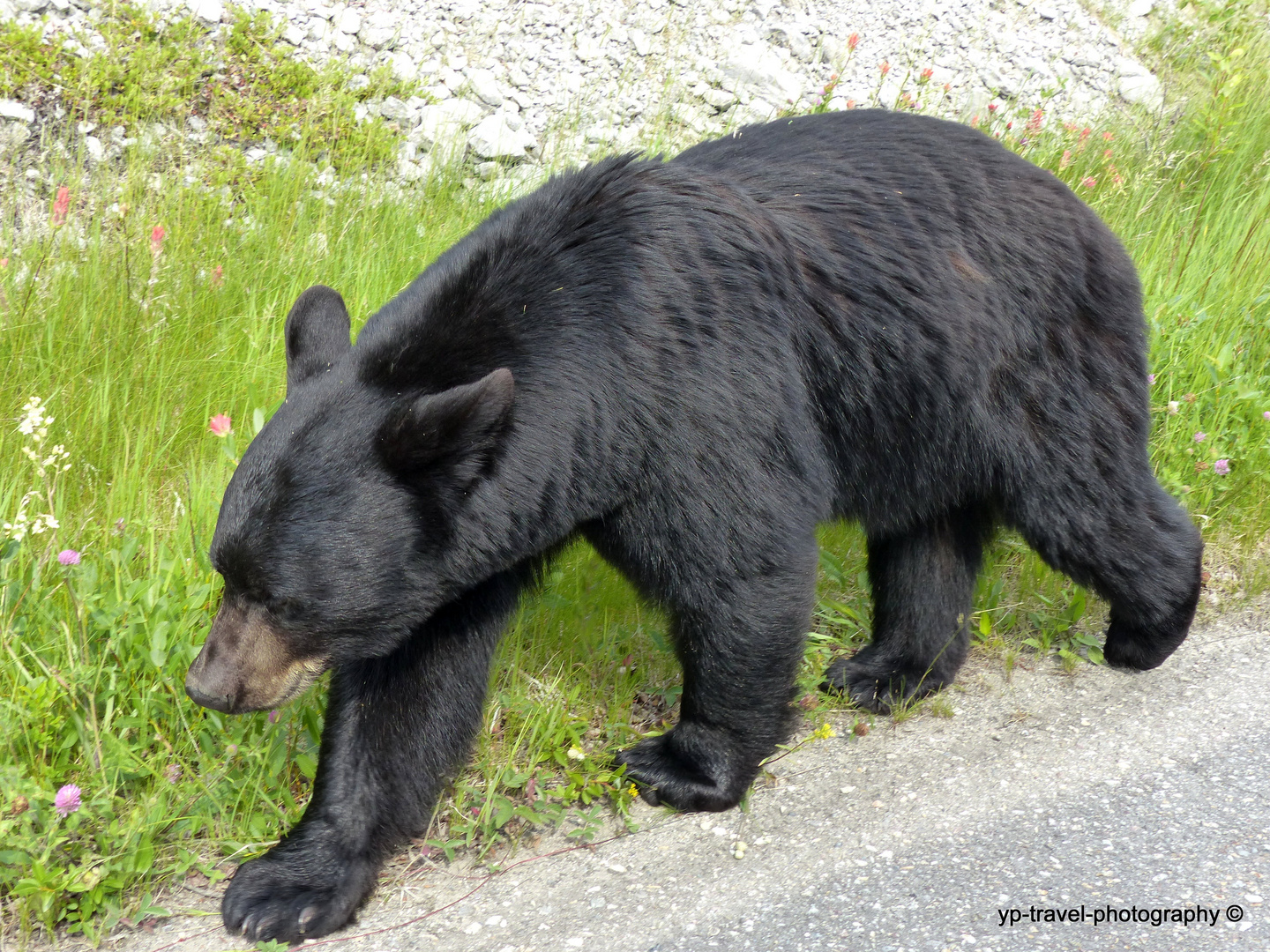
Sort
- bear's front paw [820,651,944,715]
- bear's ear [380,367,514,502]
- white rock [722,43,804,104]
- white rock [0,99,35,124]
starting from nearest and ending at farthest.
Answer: bear's ear [380,367,514,502] → bear's front paw [820,651,944,715] → white rock [0,99,35,124] → white rock [722,43,804,104]

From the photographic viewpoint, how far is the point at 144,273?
12.6 ft

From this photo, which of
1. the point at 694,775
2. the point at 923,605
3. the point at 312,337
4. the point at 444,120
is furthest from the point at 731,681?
the point at 444,120

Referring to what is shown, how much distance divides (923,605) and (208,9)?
471cm

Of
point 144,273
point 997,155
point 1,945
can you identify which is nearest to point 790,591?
point 997,155

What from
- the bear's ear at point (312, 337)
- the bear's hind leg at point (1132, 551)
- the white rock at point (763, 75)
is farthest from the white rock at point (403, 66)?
the bear's hind leg at point (1132, 551)

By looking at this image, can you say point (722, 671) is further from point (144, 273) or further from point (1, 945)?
point (144, 273)

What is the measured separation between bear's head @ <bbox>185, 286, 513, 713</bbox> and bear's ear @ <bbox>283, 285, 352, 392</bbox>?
0.08 m

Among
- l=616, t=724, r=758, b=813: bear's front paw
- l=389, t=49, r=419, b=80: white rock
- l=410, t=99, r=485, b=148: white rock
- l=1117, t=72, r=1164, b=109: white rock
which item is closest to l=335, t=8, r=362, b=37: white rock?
l=389, t=49, r=419, b=80: white rock

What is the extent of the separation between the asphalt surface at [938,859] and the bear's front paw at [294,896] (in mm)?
44

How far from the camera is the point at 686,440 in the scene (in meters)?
2.46

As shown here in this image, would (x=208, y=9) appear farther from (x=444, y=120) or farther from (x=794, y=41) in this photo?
(x=794, y=41)

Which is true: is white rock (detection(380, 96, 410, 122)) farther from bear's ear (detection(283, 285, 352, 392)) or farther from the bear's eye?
the bear's eye

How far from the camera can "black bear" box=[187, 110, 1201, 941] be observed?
229cm

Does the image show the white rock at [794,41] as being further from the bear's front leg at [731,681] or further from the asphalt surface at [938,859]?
the bear's front leg at [731,681]
